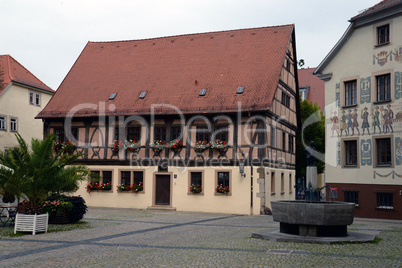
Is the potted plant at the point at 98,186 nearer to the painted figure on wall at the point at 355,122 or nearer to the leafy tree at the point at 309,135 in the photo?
the painted figure on wall at the point at 355,122

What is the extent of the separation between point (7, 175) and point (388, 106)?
16181 mm

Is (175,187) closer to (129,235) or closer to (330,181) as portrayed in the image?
(330,181)

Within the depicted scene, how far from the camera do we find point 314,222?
13656 mm

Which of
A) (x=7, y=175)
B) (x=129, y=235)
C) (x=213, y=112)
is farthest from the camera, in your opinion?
(x=213, y=112)

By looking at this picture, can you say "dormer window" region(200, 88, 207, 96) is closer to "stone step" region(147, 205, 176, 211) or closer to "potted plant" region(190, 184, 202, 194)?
"potted plant" region(190, 184, 202, 194)

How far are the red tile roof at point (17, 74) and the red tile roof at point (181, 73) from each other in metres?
6.87

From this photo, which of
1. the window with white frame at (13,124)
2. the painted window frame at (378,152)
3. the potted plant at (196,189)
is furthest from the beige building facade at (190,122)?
the window with white frame at (13,124)

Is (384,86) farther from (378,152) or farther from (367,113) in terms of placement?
(378,152)

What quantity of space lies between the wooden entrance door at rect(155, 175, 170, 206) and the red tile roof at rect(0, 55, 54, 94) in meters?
15.6

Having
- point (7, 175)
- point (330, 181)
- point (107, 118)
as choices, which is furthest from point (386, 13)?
point (7, 175)

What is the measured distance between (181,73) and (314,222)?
1760cm

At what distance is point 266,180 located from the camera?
1041 inches

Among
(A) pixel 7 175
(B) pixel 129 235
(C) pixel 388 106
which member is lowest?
(B) pixel 129 235

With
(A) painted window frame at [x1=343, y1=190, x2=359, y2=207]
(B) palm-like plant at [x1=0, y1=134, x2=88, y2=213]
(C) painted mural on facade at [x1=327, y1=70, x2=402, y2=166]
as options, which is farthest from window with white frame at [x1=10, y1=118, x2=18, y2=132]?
(A) painted window frame at [x1=343, y1=190, x2=359, y2=207]
